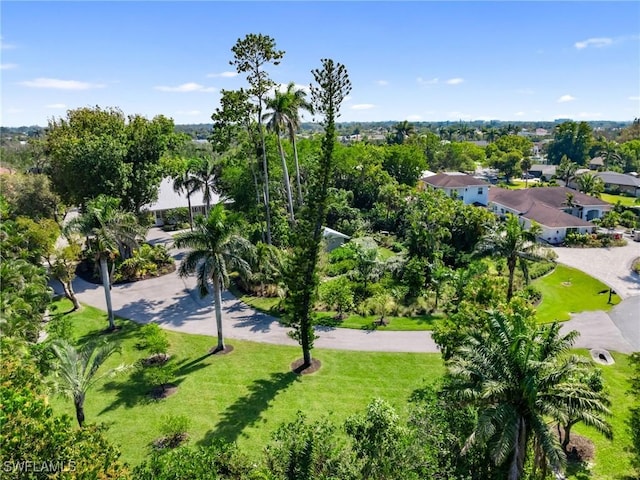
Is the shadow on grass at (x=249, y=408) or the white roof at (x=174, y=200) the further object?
the white roof at (x=174, y=200)

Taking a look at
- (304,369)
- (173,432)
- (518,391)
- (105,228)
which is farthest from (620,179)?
(173,432)

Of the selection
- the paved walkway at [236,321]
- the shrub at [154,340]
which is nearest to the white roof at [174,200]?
the paved walkway at [236,321]

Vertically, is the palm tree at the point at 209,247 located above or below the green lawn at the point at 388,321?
above

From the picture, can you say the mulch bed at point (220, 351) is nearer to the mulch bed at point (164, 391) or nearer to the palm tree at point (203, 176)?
the mulch bed at point (164, 391)

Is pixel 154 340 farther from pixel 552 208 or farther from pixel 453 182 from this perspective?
pixel 453 182

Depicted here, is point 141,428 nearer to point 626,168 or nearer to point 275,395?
point 275,395

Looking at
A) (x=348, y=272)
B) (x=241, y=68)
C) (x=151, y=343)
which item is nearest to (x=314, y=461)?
(x=151, y=343)
